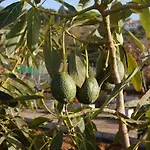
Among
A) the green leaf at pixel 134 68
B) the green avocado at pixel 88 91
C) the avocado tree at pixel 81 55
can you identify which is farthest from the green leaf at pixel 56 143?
the green leaf at pixel 134 68

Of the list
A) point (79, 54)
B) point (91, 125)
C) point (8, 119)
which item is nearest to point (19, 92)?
point (8, 119)

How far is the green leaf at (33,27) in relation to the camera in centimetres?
73

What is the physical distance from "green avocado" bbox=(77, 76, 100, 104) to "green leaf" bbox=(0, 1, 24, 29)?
176 millimetres

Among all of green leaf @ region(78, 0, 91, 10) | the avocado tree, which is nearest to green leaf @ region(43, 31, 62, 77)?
the avocado tree

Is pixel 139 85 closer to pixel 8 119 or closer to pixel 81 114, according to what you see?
pixel 81 114

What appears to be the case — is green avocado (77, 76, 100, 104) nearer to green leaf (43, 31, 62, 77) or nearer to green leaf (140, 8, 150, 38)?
green leaf (43, 31, 62, 77)

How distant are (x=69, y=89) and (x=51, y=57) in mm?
90

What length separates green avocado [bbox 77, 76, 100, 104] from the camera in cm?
73

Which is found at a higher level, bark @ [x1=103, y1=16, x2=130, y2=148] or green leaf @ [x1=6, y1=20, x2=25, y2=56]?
green leaf @ [x1=6, y1=20, x2=25, y2=56]

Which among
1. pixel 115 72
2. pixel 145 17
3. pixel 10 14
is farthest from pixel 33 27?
pixel 145 17

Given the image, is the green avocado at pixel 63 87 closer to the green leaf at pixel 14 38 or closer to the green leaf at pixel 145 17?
the green leaf at pixel 14 38

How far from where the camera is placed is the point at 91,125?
961 millimetres

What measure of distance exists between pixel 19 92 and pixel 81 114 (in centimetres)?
31

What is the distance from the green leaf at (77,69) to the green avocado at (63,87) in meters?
0.03
